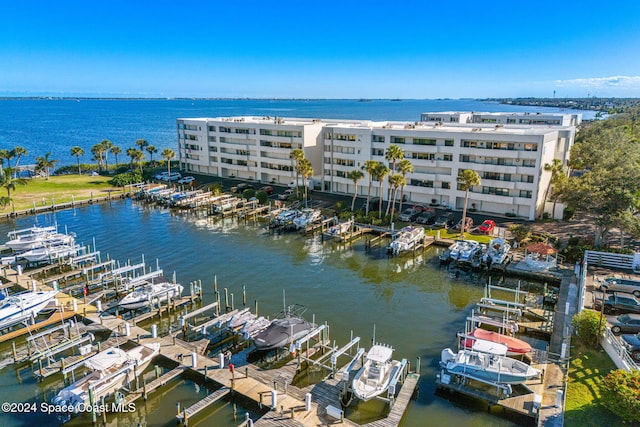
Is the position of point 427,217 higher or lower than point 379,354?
higher

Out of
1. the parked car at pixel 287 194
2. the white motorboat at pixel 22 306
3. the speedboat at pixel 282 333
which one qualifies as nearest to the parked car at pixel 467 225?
the parked car at pixel 287 194

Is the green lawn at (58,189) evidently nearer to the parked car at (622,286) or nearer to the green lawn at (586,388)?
the green lawn at (586,388)

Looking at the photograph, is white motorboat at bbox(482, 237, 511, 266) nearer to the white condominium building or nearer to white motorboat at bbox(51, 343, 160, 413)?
the white condominium building

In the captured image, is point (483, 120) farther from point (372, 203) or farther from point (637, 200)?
point (637, 200)

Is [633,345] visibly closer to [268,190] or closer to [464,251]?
[464,251]

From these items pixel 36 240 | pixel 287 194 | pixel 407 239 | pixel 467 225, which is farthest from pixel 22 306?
pixel 467 225

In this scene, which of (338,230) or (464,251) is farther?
(338,230)

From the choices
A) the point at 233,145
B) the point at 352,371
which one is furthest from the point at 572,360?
the point at 233,145
